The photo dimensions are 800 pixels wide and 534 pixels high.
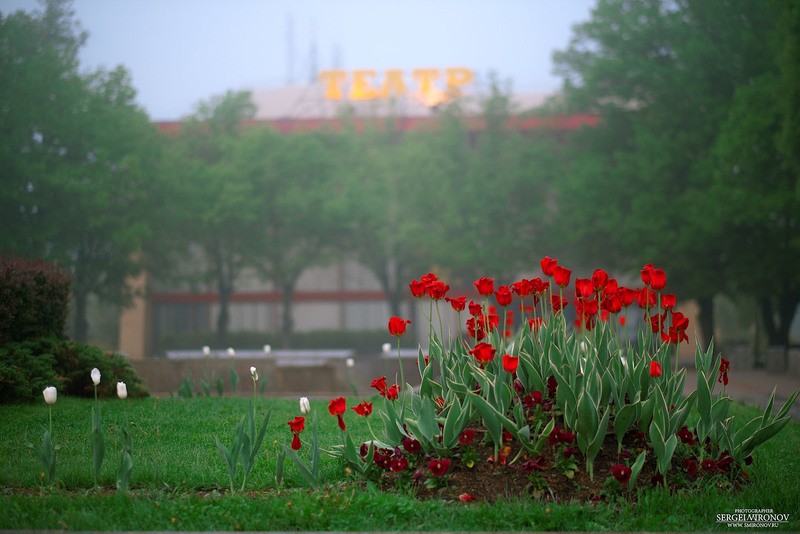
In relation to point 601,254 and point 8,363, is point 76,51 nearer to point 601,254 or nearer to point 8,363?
point 601,254

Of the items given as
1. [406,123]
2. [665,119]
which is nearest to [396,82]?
[406,123]

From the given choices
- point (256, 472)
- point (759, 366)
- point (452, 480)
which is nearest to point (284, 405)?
point (256, 472)

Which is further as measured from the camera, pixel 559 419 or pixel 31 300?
pixel 31 300

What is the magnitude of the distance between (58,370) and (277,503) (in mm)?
6415

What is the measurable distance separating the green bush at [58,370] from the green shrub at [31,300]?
21 centimetres

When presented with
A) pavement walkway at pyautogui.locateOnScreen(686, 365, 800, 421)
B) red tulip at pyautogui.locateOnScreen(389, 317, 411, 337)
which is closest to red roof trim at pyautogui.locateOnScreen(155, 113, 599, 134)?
pavement walkway at pyautogui.locateOnScreen(686, 365, 800, 421)

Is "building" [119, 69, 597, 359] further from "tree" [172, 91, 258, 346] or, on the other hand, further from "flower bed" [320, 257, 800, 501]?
"flower bed" [320, 257, 800, 501]

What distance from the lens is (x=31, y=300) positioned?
35.1 feet

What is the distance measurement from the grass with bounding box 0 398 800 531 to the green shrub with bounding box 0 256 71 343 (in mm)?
3266

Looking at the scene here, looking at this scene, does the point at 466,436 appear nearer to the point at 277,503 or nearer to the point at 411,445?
the point at 411,445

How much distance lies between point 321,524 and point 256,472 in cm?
153

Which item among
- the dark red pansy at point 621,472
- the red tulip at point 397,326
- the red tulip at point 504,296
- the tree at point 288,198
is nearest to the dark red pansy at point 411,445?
the red tulip at point 397,326

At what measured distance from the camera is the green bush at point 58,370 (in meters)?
9.62

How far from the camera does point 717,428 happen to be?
6293 millimetres
